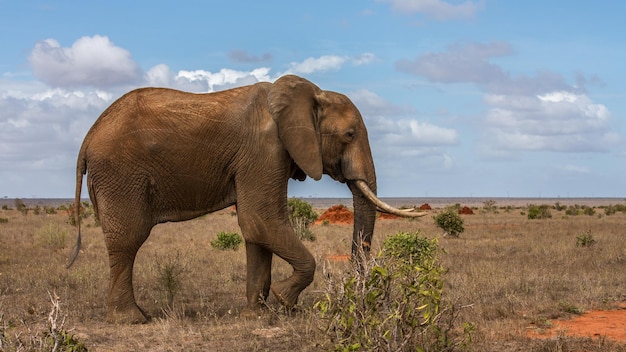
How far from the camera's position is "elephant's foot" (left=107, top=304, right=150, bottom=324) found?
32.1 feet

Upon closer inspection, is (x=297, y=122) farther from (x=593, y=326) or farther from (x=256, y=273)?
(x=593, y=326)

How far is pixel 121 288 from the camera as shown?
9.83 metres

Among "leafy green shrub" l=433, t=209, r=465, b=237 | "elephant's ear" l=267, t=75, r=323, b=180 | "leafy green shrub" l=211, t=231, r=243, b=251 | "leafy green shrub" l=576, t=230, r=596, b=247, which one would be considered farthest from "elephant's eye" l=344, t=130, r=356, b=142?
"leafy green shrub" l=433, t=209, r=465, b=237

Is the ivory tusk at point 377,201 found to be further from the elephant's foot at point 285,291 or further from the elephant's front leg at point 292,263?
the elephant's foot at point 285,291

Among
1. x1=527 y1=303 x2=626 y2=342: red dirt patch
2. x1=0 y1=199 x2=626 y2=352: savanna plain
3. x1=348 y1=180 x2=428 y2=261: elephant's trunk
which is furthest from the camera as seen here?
x1=348 y1=180 x2=428 y2=261: elephant's trunk

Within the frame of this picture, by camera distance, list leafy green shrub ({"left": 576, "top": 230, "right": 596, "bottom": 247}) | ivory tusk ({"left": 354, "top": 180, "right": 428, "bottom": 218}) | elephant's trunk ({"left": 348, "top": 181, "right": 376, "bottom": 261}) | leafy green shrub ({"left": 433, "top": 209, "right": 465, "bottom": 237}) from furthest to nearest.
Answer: leafy green shrub ({"left": 433, "top": 209, "right": 465, "bottom": 237}) < leafy green shrub ({"left": 576, "top": 230, "right": 596, "bottom": 247}) < elephant's trunk ({"left": 348, "top": 181, "right": 376, "bottom": 261}) < ivory tusk ({"left": 354, "top": 180, "right": 428, "bottom": 218})

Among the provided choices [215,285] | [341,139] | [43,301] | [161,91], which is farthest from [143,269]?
[341,139]

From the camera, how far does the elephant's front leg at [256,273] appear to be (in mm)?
9906

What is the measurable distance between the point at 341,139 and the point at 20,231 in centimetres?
2185

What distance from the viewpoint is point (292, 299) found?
31.9ft

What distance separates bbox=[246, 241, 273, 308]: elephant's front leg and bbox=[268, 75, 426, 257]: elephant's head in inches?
50.8

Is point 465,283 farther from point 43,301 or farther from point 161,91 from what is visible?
point 43,301

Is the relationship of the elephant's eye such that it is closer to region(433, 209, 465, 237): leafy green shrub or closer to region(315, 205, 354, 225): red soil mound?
region(433, 209, 465, 237): leafy green shrub

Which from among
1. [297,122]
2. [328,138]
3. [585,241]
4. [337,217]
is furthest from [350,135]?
[337,217]
